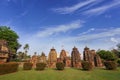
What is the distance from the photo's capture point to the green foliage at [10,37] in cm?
5081

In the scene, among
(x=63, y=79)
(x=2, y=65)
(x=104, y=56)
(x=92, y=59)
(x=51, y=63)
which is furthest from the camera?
(x=104, y=56)

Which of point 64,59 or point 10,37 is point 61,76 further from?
point 10,37

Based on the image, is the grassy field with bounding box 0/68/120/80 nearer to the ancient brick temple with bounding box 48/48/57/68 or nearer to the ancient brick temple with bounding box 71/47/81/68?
the ancient brick temple with bounding box 71/47/81/68

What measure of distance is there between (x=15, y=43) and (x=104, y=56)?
133ft

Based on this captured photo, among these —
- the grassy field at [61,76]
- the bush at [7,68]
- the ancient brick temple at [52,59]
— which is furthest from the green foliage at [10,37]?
the grassy field at [61,76]

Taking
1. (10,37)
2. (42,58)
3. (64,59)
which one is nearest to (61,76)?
(64,59)

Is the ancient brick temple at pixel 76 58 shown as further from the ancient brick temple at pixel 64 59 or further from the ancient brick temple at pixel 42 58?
the ancient brick temple at pixel 42 58

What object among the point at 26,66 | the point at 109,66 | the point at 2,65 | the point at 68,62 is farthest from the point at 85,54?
the point at 2,65

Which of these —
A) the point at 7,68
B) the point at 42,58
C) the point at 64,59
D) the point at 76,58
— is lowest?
the point at 7,68

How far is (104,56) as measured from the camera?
5884cm

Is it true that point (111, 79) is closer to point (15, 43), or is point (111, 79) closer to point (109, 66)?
point (109, 66)

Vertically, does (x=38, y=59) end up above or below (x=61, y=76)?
above

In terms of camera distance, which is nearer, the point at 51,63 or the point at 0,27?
the point at 51,63

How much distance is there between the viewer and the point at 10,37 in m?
52.2
